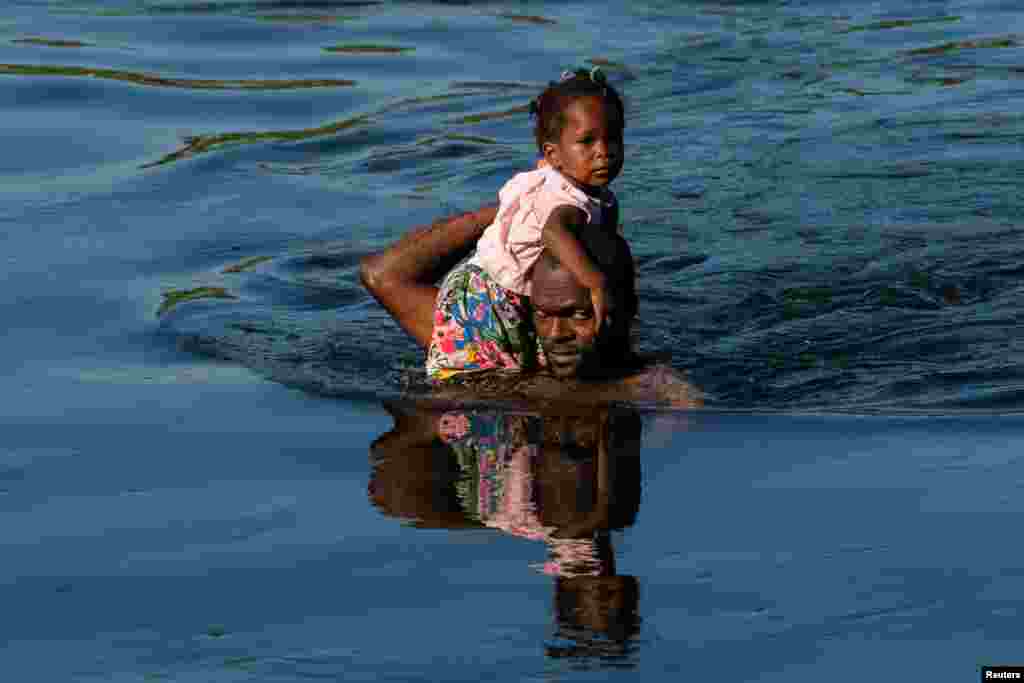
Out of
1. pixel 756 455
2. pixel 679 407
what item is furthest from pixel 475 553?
pixel 679 407

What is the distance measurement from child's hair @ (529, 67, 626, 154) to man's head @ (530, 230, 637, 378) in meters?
0.33

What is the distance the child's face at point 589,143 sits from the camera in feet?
18.1

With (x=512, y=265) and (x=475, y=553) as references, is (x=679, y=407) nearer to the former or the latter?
(x=512, y=265)

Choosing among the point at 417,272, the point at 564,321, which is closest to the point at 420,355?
the point at 417,272

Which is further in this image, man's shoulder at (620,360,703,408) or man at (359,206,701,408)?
man's shoulder at (620,360,703,408)

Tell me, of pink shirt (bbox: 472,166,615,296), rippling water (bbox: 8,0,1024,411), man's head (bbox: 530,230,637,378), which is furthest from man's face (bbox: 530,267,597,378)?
rippling water (bbox: 8,0,1024,411)

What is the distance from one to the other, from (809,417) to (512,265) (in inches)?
39.5

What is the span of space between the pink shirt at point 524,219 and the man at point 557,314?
0.10 m

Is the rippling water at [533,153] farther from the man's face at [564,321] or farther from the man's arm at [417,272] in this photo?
the man's face at [564,321]

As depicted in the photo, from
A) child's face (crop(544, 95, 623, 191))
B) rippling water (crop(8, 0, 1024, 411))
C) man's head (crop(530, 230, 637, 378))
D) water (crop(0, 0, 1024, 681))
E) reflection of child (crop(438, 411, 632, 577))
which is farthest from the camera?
rippling water (crop(8, 0, 1024, 411))

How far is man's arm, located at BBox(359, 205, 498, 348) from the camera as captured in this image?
6379 mm

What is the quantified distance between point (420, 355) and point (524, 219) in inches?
48.4

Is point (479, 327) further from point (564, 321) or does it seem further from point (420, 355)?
point (420, 355)
